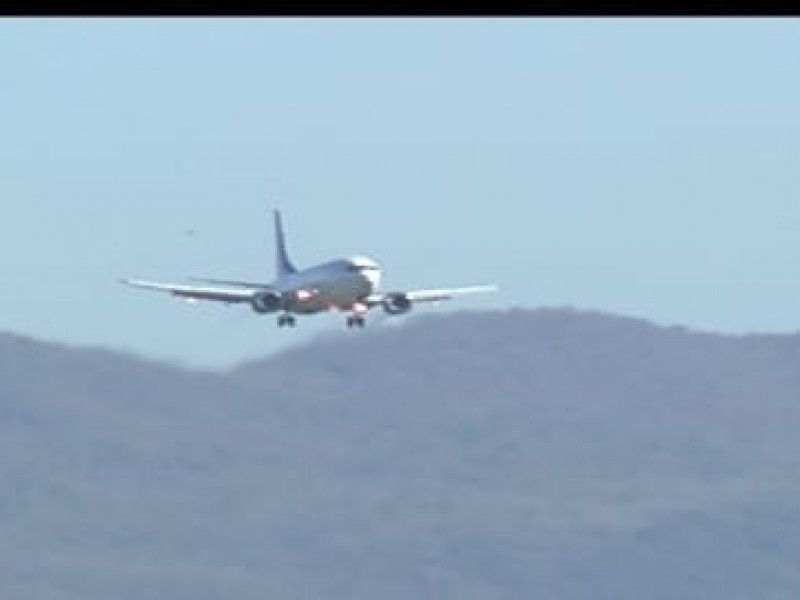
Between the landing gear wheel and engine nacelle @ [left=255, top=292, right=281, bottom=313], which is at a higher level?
engine nacelle @ [left=255, top=292, right=281, bottom=313]

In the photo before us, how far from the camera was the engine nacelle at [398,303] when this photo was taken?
85062 millimetres

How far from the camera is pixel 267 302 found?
288 ft

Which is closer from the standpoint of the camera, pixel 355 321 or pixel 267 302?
pixel 355 321

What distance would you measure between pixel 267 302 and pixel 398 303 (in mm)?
3666

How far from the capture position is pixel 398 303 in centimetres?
8550

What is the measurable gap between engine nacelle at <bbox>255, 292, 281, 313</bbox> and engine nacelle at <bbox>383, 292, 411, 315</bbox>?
3.04 m

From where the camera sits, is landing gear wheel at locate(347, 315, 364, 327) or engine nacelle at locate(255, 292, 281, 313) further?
engine nacelle at locate(255, 292, 281, 313)

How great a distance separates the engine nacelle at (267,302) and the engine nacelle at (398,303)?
3.04 m

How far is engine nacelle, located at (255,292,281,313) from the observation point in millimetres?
87688

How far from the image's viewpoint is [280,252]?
106m
